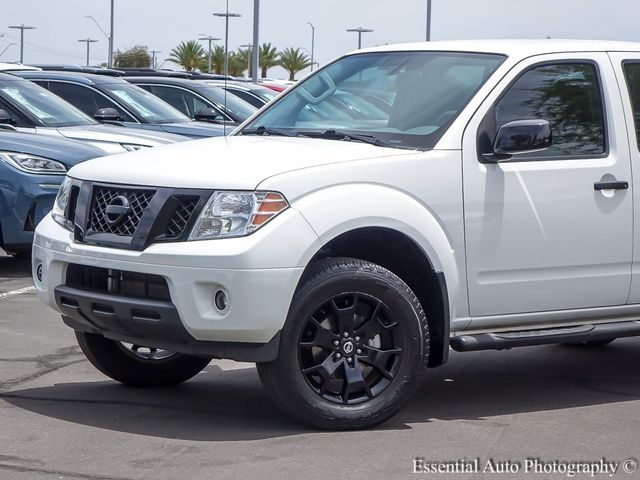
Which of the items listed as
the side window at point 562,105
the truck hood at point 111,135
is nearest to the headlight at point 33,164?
the truck hood at point 111,135

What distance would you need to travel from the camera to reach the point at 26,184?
1049 centimetres

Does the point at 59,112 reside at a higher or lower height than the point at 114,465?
higher

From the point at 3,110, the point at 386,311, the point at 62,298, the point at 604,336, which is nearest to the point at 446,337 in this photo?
the point at 386,311

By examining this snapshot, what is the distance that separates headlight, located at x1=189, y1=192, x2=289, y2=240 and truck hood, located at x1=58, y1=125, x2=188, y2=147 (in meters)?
6.99

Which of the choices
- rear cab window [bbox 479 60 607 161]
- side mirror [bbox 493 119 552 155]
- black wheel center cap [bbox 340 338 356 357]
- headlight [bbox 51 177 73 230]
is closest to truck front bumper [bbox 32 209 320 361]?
black wheel center cap [bbox 340 338 356 357]

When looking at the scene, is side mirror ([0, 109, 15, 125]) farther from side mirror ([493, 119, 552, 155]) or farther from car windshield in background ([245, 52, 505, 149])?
side mirror ([493, 119, 552, 155])

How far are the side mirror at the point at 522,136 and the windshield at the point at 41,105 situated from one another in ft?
24.6

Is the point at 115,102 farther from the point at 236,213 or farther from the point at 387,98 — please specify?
the point at 236,213

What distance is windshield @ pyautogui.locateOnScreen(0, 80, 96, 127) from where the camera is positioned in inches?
495

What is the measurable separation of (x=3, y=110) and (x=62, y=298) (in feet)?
22.0

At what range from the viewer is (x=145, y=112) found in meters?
15.4

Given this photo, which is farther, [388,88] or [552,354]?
[552,354]

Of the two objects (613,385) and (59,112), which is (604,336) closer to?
(613,385)

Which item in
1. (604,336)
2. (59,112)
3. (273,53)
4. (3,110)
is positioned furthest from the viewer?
(273,53)
